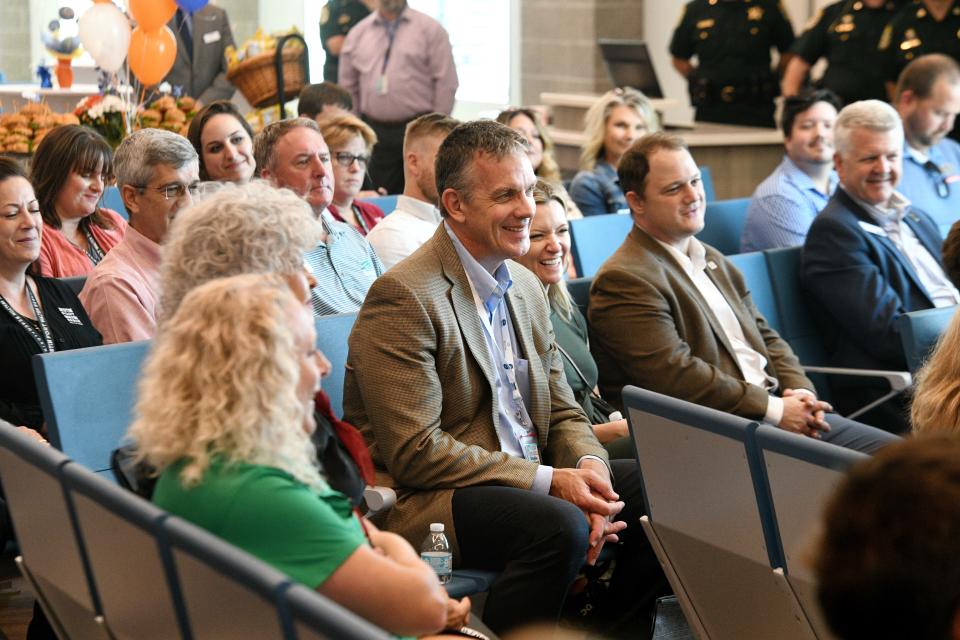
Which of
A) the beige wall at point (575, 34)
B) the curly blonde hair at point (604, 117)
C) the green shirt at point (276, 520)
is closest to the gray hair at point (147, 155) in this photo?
the green shirt at point (276, 520)

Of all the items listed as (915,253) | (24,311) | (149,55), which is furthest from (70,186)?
(915,253)

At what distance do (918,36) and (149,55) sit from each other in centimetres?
405

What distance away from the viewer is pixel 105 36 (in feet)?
21.1

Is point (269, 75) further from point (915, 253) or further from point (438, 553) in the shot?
point (438, 553)

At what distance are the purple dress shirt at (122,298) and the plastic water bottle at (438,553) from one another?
0.96 metres

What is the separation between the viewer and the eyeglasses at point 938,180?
532cm

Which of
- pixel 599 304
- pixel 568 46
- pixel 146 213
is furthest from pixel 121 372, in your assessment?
pixel 568 46

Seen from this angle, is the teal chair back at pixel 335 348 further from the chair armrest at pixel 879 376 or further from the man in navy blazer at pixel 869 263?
the man in navy blazer at pixel 869 263

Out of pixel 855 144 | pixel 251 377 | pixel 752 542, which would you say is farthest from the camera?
pixel 855 144

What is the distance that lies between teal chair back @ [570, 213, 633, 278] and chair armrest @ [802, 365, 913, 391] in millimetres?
872

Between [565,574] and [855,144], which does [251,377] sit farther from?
[855,144]

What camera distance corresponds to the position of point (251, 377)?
1.62 metres

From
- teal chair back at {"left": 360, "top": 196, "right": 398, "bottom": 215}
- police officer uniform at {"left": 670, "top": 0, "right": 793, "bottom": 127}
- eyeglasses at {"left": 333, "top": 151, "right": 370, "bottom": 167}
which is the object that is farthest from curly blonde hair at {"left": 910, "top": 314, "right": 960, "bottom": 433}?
police officer uniform at {"left": 670, "top": 0, "right": 793, "bottom": 127}

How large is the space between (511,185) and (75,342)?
1.15m
